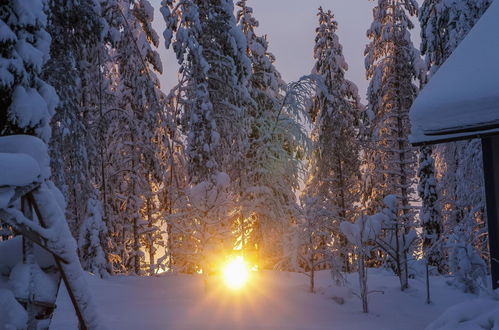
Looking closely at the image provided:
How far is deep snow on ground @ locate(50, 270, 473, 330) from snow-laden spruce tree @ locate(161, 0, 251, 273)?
2.57m

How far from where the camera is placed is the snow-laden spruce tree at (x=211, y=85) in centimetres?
1373

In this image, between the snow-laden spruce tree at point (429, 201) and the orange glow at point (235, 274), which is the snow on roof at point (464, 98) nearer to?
the orange glow at point (235, 274)

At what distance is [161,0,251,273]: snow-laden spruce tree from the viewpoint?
13734mm

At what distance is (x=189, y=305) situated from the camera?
838 cm

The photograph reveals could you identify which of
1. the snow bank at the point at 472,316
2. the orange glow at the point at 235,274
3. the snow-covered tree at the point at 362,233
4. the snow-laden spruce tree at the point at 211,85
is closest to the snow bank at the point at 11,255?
the snow bank at the point at 472,316

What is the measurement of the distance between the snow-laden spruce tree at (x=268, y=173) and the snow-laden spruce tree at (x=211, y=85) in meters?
0.81

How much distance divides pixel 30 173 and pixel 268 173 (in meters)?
13.4

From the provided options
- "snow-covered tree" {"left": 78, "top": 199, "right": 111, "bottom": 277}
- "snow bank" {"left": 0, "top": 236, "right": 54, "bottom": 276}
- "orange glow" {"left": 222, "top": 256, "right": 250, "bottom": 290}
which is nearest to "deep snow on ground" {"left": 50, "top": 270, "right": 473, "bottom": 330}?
"orange glow" {"left": 222, "top": 256, "right": 250, "bottom": 290}

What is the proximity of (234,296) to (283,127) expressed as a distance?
28.2 feet

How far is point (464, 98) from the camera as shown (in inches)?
221

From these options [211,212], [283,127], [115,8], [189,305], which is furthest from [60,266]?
[283,127]

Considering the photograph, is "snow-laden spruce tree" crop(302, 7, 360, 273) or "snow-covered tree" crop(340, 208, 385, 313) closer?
"snow-covered tree" crop(340, 208, 385, 313)

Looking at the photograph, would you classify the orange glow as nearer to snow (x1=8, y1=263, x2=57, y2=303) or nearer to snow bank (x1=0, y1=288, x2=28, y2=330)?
snow (x1=8, y1=263, x2=57, y2=303)

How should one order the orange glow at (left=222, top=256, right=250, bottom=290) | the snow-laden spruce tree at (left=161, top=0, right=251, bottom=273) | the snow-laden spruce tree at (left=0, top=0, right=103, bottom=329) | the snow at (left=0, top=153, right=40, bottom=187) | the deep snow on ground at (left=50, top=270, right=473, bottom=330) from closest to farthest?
the snow at (left=0, top=153, right=40, bottom=187) → the snow-laden spruce tree at (left=0, top=0, right=103, bottom=329) → the deep snow on ground at (left=50, top=270, right=473, bottom=330) → the orange glow at (left=222, top=256, right=250, bottom=290) → the snow-laden spruce tree at (left=161, top=0, right=251, bottom=273)
